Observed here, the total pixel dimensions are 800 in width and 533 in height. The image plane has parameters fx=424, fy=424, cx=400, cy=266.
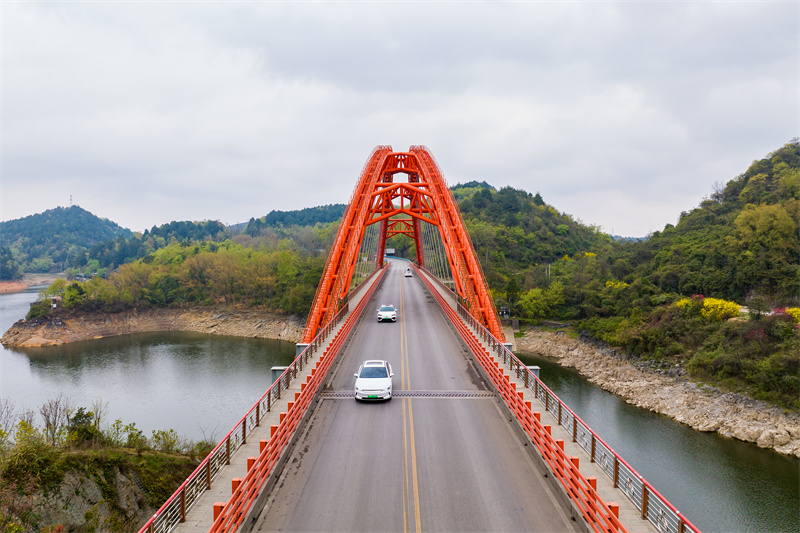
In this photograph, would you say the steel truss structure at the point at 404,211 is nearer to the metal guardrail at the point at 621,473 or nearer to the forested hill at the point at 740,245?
the metal guardrail at the point at 621,473

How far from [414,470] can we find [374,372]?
5680 millimetres

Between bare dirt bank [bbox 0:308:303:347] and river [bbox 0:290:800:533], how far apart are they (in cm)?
511

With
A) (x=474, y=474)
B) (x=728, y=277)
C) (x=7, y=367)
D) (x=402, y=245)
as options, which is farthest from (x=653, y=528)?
(x=402, y=245)

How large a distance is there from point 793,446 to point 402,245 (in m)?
117

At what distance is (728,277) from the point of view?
47.8 metres

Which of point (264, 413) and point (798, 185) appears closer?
point (264, 413)

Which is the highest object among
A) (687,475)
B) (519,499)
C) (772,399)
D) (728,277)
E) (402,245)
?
(402,245)

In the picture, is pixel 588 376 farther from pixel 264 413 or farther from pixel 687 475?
pixel 264 413

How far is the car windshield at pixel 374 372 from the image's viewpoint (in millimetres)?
15383

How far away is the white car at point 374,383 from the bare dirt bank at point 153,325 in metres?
57.7

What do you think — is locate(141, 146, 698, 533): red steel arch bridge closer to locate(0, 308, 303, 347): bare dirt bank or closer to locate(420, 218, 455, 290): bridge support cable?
locate(420, 218, 455, 290): bridge support cable

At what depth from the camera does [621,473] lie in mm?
9070

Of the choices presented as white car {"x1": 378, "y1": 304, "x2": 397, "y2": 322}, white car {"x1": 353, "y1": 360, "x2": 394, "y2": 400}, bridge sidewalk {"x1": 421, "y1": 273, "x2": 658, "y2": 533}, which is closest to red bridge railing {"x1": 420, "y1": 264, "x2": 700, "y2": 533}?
bridge sidewalk {"x1": 421, "y1": 273, "x2": 658, "y2": 533}

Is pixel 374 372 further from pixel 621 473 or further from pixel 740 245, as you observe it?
pixel 740 245
